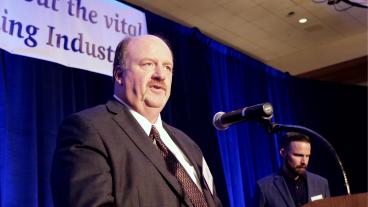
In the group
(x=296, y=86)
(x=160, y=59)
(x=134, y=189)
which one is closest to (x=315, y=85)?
(x=296, y=86)

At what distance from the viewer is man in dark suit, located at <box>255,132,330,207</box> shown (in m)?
3.17

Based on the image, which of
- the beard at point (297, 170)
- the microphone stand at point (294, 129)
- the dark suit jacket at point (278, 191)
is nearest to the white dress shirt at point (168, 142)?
the microphone stand at point (294, 129)

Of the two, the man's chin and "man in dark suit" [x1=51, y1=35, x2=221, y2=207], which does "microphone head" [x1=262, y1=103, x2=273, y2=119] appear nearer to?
"man in dark suit" [x1=51, y1=35, x2=221, y2=207]

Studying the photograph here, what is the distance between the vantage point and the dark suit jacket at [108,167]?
1141 millimetres

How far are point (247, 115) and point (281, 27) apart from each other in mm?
3809

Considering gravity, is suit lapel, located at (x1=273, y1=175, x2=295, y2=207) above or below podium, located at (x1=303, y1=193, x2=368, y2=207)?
above

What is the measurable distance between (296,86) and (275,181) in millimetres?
2878

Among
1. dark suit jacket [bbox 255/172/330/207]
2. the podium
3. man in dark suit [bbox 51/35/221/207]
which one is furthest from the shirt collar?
dark suit jacket [bbox 255/172/330/207]

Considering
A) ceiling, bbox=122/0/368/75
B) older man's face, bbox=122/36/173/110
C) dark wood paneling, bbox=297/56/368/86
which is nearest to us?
older man's face, bbox=122/36/173/110

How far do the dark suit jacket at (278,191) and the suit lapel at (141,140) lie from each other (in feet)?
6.51

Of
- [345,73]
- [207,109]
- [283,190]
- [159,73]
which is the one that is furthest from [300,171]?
[345,73]

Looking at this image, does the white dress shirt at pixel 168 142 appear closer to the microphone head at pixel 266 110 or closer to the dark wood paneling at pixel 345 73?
the microphone head at pixel 266 110

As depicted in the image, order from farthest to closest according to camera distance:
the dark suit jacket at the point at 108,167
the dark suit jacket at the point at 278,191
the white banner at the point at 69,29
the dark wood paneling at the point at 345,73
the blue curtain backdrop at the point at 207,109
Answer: the dark wood paneling at the point at 345,73 → the dark suit jacket at the point at 278,191 → the blue curtain backdrop at the point at 207,109 → the white banner at the point at 69,29 → the dark suit jacket at the point at 108,167

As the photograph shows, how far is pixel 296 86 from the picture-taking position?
5.87 meters
